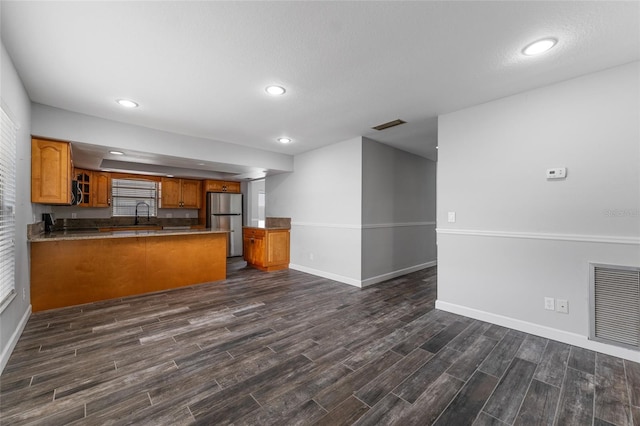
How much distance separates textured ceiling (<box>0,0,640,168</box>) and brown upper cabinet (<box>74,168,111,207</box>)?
10.2 ft

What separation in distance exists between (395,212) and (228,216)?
4.53 meters

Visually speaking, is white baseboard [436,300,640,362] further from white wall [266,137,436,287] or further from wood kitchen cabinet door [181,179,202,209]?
wood kitchen cabinet door [181,179,202,209]

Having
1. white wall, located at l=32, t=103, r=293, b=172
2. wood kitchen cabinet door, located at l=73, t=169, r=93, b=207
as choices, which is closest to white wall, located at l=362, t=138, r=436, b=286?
white wall, located at l=32, t=103, r=293, b=172

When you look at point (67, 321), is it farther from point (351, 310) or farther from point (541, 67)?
point (541, 67)

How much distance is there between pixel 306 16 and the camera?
169 centimetres

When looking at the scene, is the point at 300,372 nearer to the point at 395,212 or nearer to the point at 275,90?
the point at 275,90

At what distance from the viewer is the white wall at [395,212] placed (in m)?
4.43

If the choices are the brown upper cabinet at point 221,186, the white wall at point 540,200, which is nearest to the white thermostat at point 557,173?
the white wall at point 540,200

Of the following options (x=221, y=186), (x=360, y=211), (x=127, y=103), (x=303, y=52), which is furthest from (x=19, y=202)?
(x=221, y=186)

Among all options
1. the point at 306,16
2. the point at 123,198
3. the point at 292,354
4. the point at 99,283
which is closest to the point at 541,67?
the point at 306,16

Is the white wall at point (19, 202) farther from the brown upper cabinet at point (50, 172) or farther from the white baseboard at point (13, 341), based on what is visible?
the brown upper cabinet at point (50, 172)

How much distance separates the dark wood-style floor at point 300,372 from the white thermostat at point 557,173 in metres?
1.59

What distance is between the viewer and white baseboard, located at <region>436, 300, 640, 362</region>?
2.21m

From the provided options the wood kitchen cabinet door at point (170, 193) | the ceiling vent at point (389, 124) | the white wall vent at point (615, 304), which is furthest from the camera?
the wood kitchen cabinet door at point (170, 193)
